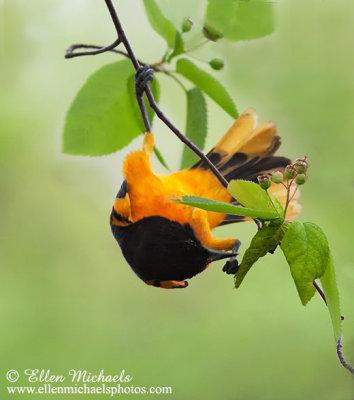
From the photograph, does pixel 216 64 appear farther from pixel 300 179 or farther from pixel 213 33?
pixel 300 179

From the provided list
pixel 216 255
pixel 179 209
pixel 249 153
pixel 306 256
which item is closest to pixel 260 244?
pixel 306 256

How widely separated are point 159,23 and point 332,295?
33cm

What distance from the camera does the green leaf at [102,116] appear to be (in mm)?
583

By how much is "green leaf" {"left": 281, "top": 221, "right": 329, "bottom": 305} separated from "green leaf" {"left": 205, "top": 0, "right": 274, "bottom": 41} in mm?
247

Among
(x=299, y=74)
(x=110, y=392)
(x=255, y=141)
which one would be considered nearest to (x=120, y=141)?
(x=255, y=141)

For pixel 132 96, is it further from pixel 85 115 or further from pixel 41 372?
pixel 41 372

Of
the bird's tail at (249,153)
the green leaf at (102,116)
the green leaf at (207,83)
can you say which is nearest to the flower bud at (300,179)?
the green leaf at (207,83)

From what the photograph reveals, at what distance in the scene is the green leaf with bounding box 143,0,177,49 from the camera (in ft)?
1.77

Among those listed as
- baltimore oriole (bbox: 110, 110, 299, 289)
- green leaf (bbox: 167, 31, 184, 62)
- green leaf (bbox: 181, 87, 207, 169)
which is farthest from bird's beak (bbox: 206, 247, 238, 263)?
green leaf (bbox: 167, 31, 184, 62)

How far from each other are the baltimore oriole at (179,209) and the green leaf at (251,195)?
0.15 metres

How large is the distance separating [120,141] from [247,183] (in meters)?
0.25

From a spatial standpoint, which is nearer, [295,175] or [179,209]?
[295,175]

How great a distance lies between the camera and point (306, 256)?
0.38m

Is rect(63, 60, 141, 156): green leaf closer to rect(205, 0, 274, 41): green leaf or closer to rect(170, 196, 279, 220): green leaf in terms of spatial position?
rect(205, 0, 274, 41): green leaf
